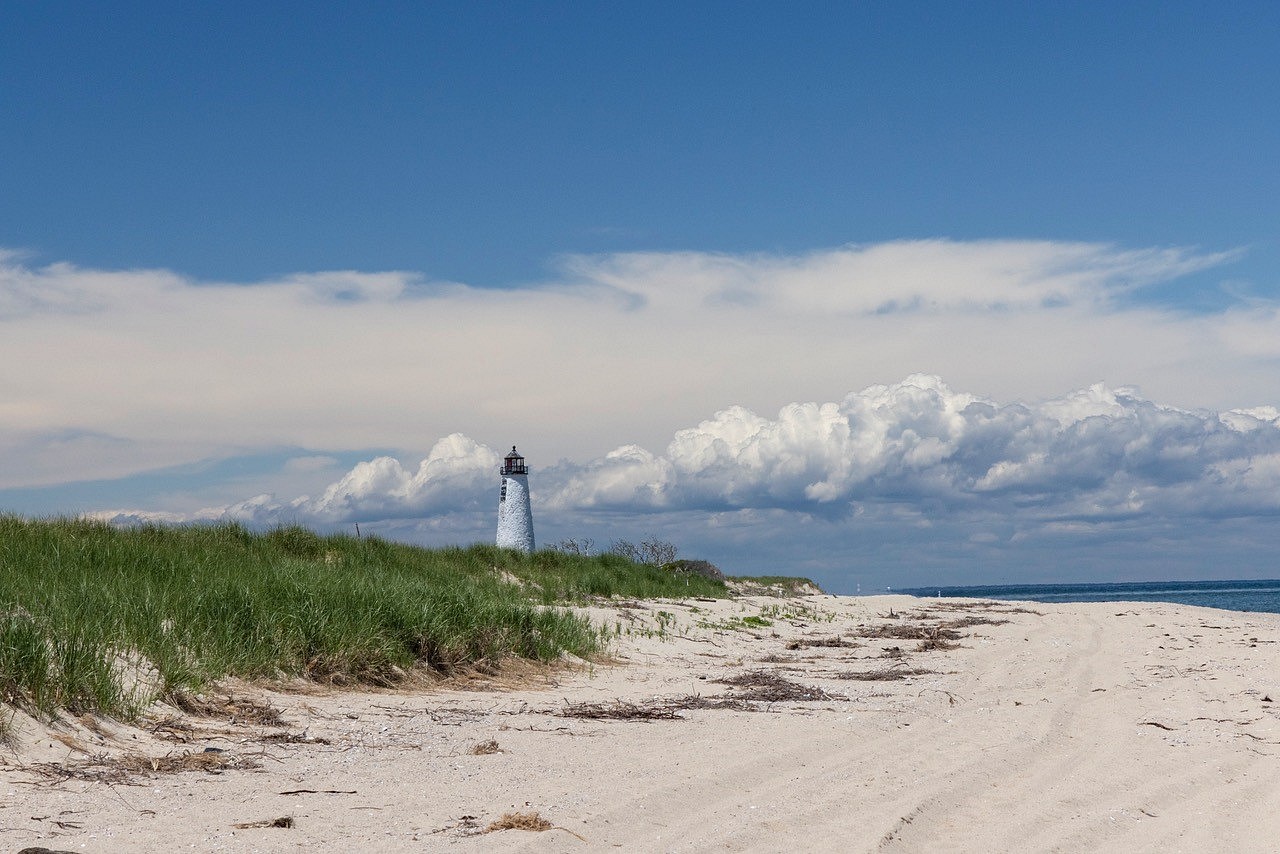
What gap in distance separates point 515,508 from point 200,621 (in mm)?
31434

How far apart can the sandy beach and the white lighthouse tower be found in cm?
2882

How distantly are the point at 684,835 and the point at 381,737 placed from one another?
3154mm

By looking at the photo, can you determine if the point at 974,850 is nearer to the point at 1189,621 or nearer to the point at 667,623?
the point at 667,623

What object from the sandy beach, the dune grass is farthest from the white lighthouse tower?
the sandy beach

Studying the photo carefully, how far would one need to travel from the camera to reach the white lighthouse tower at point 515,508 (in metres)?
40.0

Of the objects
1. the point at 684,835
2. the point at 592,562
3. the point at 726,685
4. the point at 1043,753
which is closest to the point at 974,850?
the point at 684,835

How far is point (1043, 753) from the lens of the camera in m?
6.78

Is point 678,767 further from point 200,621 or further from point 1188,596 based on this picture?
point 1188,596

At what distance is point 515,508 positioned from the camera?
40.3m

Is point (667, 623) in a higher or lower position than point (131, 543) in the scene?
lower

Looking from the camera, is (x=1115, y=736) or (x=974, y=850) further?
(x=1115, y=736)

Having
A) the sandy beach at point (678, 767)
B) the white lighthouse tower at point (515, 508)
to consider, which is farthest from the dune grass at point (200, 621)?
the white lighthouse tower at point (515, 508)

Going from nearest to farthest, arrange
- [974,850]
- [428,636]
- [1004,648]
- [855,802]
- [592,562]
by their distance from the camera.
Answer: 1. [974,850]
2. [855,802]
3. [428,636]
4. [1004,648]
5. [592,562]

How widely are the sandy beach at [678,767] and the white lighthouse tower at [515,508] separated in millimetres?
28817
